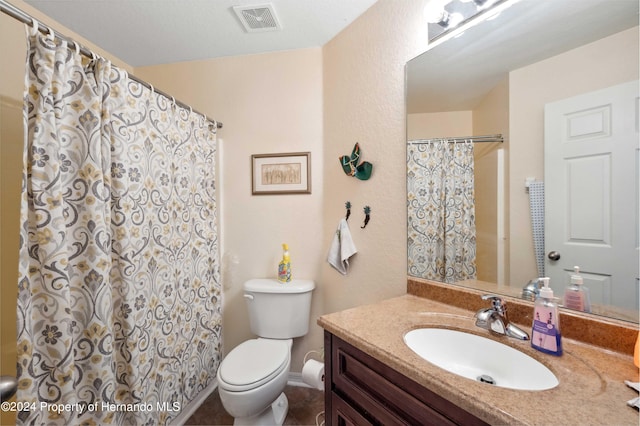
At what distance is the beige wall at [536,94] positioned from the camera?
0.71m

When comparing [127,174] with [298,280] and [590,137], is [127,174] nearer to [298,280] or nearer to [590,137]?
[298,280]

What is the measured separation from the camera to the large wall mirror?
0.70 metres

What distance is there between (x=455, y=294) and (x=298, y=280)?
1026mm

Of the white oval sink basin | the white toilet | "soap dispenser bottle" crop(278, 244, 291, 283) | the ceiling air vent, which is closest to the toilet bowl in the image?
the white toilet

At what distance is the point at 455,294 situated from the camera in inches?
42.1

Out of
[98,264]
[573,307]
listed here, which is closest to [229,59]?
[98,264]

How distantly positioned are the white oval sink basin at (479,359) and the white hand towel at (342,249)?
0.65 metres

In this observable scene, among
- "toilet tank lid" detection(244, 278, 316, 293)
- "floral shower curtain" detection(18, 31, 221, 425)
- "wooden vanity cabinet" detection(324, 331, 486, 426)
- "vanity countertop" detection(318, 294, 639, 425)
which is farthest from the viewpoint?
"toilet tank lid" detection(244, 278, 316, 293)

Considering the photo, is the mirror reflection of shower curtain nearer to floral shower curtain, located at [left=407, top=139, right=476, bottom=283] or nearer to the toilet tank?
floral shower curtain, located at [left=407, top=139, right=476, bottom=283]

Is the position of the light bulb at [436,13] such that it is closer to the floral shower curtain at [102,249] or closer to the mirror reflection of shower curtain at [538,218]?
the mirror reflection of shower curtain at [538,218]

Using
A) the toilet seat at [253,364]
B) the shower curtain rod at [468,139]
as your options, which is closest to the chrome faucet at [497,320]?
the shower curtain rod at [468,139]


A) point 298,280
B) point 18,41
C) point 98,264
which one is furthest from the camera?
point 298,280

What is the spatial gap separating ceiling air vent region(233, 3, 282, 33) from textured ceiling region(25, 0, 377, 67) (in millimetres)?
24

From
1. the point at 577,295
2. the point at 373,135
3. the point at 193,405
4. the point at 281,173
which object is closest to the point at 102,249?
the point at 281,173
